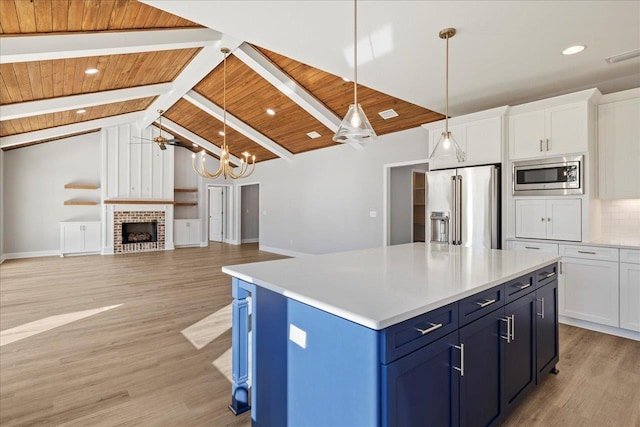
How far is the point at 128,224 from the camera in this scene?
9.21m

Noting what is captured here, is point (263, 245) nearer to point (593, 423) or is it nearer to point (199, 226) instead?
point (199, 226)

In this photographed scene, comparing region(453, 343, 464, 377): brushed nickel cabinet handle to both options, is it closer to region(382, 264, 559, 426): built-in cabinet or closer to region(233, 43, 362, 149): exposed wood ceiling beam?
region(382, 264, 559, 426): built-in cabinet

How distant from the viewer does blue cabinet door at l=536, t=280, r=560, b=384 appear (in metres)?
2.17

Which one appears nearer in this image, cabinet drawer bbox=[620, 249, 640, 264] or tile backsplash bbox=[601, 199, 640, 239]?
cabinet drawer bbox=[620, 249, 640, 264]

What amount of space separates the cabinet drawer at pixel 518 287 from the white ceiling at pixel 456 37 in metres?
1.86

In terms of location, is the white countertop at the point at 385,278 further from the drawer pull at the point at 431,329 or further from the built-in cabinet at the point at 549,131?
the built-in cabinet at the point at 549,131

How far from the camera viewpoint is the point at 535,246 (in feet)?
11.9

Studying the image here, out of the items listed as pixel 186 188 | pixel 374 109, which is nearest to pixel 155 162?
pixel 186 188

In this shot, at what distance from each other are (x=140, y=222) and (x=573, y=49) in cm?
980

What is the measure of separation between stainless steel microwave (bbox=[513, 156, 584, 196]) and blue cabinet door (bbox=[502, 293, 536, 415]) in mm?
1969

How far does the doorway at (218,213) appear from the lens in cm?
1135

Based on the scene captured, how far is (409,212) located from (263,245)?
14.6ft

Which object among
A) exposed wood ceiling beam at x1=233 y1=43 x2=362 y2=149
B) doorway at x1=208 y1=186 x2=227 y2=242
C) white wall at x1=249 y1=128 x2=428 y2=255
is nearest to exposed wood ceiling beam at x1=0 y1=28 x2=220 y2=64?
exposed wood ceiling beam at x1=233 y1=43 x2=362 y2=149

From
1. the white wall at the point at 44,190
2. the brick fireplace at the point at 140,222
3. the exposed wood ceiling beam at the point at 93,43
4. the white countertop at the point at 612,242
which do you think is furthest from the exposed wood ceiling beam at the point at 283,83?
the white wall at the point at 44,190
